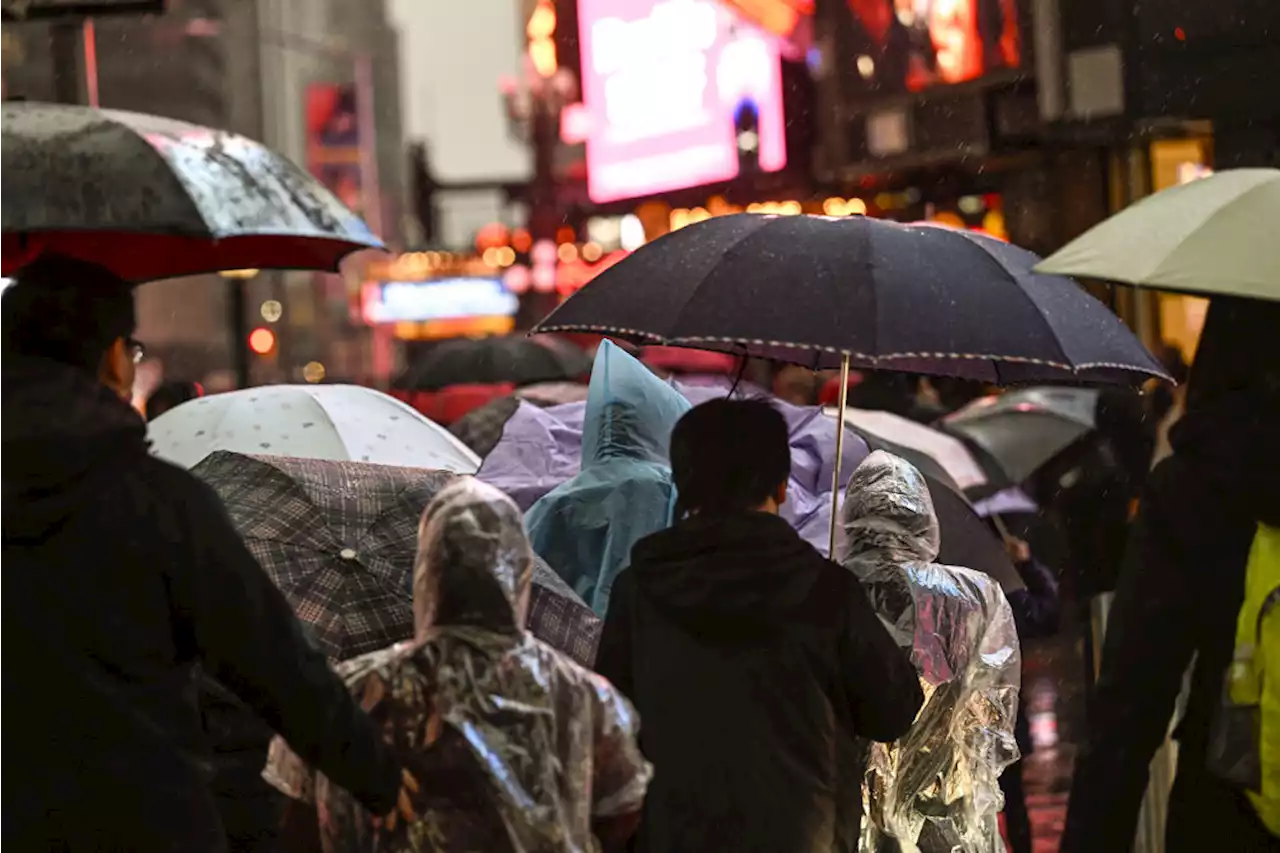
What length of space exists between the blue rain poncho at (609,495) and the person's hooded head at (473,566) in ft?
6.10

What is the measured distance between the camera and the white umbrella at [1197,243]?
16.3 feet

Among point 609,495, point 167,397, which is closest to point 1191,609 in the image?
point 609,495

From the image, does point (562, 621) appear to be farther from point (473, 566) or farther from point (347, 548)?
point (473, 566)

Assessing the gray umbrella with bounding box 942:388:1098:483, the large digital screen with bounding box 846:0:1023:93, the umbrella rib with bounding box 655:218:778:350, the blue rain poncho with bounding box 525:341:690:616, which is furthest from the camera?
the large digital screen with bounding box 846:0:1023:93

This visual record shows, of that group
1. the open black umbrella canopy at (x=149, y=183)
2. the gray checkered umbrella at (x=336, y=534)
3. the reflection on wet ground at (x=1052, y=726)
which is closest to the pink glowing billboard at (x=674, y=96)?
the reflection on wet ground at (x=1052, y=726)

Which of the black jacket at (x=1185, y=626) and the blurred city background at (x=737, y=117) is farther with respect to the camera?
the blurred city background at (x=737, y=117)

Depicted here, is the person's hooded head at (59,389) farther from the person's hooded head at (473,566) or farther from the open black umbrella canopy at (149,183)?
the open black umbrella canopy at (149,183)

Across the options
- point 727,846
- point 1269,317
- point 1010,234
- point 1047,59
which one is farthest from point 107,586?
point 1010,234

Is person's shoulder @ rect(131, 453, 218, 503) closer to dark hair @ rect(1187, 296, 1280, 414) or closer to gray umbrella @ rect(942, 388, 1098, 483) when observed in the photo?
dark hair @ rect(1187, 296, 1280, 414)

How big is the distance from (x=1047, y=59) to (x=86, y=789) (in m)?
16.4

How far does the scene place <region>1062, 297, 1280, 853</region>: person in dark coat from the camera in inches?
183

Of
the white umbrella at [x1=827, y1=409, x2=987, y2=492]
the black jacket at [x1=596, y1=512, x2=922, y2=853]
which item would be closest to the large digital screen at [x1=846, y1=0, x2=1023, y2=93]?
the white umbrella at [x1=827, y1=409, x2=987, y2=492]

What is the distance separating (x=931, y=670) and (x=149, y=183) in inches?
99.9

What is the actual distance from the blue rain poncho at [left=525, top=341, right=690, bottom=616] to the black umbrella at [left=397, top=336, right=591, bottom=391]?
773cm
